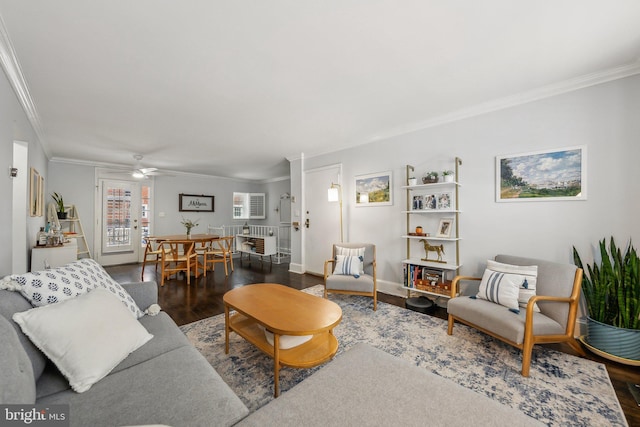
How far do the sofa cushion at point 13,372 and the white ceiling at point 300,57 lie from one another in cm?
179

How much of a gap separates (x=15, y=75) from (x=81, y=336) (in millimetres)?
2527

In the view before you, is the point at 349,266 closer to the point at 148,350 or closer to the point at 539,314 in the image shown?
the point at 539,314

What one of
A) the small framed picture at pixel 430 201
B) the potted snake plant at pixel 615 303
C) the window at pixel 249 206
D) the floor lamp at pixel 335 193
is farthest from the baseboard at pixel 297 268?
the potted snake plant at pixel 615 303

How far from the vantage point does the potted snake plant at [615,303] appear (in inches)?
77.7

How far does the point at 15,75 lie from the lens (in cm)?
216

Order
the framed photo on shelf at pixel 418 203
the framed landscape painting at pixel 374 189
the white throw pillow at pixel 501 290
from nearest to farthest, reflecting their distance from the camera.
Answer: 1. the white throw pillow at pixel 501 290
2. the framed photo on shelf at pixel 418 203
3. the framed landscape painting at pixel 374 189

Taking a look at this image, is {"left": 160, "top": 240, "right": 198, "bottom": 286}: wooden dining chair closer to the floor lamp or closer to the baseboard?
the baseboard

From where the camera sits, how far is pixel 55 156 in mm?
5062

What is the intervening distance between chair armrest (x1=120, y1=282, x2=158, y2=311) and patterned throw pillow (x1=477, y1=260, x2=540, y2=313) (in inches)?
113

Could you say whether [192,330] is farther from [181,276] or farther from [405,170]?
[405,170]

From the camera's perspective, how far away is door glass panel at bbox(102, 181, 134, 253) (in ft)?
19.0

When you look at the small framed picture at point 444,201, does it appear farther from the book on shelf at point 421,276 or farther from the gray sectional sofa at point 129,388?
the gray sectional sofa at point 129,388

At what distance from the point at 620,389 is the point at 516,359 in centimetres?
56

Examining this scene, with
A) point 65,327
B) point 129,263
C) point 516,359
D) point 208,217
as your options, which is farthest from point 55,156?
point 516,359
